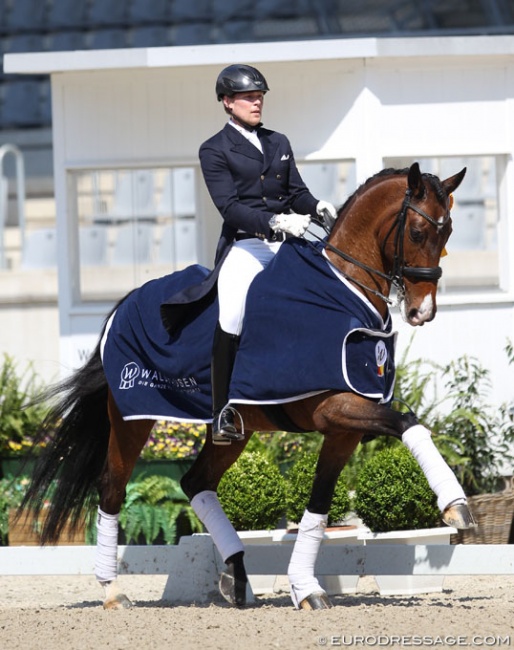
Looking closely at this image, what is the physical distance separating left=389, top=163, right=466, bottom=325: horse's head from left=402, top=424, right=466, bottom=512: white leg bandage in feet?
1.64

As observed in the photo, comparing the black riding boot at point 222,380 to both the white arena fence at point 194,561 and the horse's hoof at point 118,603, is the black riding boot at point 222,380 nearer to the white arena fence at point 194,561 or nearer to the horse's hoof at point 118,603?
the white arena fence at point 194,561

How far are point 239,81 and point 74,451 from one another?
2.22 meters

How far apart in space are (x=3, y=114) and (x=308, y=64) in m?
12.7

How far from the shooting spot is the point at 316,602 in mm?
5980

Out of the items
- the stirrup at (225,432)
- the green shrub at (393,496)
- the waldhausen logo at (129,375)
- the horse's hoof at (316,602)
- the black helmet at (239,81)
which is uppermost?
the black helmet at (239,81)

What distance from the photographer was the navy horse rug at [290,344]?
5.56 m

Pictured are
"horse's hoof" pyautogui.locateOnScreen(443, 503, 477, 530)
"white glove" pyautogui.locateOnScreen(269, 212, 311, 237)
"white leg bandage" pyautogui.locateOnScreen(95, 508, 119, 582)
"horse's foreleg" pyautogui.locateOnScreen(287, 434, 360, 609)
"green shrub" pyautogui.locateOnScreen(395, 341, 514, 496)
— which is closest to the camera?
"horse's hoof" pyautogui.locateOnScreen(443, 503, 477, 530)

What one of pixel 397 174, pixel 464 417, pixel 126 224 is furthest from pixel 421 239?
pixel 126 224

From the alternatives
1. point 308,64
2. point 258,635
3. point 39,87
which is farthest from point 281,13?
point 258,635

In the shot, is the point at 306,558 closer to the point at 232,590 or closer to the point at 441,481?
the point at 232,590

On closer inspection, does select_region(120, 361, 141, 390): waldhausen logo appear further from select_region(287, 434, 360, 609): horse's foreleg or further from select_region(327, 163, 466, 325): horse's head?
select_region(327, 163, 466, 325): horse's head

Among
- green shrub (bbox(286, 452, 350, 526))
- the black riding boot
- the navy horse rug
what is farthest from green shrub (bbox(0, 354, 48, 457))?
the black riding boot

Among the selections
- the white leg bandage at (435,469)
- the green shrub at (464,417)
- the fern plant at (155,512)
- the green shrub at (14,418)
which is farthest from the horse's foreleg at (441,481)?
the green shrub at (14,418)

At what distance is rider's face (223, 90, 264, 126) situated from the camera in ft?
20.1
